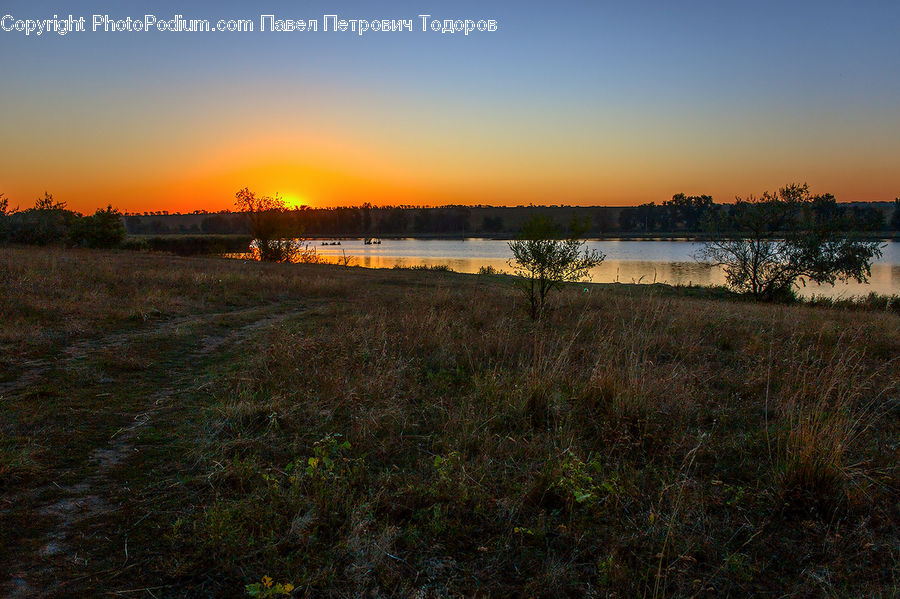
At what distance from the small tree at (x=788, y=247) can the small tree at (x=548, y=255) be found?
714 inches

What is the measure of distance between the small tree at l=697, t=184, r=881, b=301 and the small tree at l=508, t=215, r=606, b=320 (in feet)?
59.5

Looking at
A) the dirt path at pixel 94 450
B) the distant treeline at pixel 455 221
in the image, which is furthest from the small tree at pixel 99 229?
the distant treeline at pixel 455 221

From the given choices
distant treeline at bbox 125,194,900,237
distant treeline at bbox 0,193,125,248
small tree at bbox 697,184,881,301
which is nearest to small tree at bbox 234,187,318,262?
distant treeline at bbox 0,193,125,248

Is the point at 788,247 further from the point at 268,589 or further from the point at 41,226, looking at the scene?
the point at 41,226

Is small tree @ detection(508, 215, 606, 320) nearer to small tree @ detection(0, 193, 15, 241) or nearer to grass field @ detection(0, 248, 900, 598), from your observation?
grass field @ detection(0, 248, 900, 598)

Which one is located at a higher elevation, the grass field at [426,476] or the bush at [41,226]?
the bush at [41,226]

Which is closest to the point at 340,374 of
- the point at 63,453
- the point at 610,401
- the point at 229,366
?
the point at 229,366

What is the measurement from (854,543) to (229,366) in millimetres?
7218

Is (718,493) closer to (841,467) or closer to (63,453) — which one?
(841,467)

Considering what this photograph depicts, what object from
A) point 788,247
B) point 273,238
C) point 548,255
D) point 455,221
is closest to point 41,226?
point 273,238

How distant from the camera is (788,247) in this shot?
26.3m

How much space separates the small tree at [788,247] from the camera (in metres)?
25.7

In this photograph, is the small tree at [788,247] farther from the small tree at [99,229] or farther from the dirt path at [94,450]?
the small tree at [99,229]

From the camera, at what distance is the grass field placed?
299 cm
